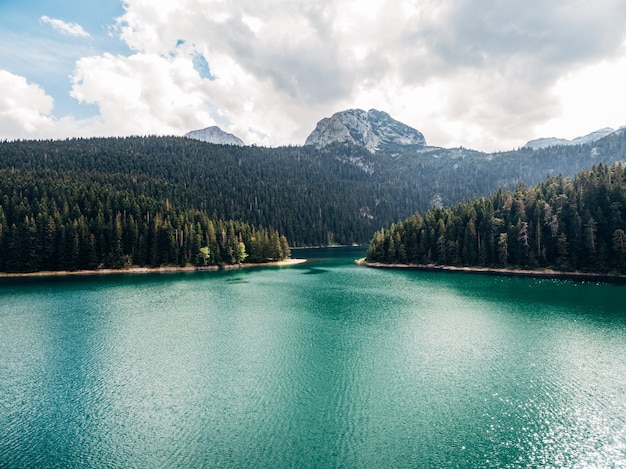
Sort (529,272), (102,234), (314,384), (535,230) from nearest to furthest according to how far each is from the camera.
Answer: (314,384), (529,272), (535,230), (102,234)

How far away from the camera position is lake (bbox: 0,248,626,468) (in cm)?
2170

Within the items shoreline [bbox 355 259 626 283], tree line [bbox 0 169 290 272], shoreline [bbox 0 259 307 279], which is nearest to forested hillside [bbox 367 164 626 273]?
shoreline [bbox 355 259 626 283]

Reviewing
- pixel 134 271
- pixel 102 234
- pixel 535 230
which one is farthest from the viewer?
pixel 134 271

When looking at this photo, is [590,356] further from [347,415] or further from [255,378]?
[255,378]

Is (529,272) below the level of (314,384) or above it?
above

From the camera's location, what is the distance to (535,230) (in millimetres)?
105938

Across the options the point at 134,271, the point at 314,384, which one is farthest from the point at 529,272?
the point at 134,271

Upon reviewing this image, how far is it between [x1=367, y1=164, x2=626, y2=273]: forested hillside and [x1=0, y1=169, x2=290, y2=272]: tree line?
203 ft

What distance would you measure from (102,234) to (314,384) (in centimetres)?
11053

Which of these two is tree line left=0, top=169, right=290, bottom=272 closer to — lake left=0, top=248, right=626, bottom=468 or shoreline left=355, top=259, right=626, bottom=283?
lake left=0, top=248, right=626, bottom=468

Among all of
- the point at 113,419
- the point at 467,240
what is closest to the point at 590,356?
the point at 113,419

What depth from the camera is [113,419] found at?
25406 millimetres

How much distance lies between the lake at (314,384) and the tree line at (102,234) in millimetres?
54256

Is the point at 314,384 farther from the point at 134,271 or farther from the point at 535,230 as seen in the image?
the point at 134,271
